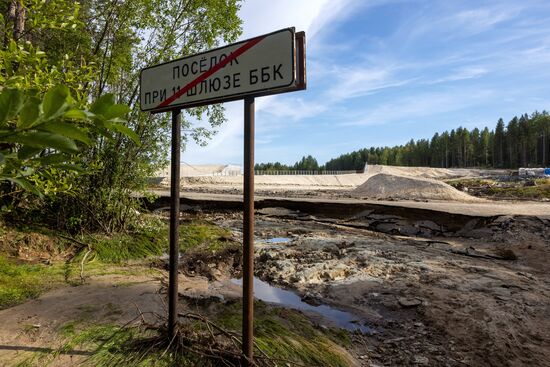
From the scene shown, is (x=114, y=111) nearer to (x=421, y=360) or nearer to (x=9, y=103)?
(x=9, y=103)

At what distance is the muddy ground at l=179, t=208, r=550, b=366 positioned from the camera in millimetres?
4012

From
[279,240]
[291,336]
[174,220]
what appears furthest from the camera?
[279,240]

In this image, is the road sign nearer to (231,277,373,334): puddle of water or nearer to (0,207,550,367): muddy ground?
(0,207,550,367): muddy ground

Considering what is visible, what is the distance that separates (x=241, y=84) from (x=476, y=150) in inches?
4349

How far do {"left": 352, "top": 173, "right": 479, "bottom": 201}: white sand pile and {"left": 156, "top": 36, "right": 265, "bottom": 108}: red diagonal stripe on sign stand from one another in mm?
20237

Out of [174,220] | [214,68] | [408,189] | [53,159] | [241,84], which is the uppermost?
[214,68]

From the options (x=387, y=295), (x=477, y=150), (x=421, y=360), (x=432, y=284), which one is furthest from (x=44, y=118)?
(x=477, y=150)

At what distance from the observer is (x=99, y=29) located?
8.03 metres

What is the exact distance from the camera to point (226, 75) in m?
2.35

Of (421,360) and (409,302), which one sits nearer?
(421,360)

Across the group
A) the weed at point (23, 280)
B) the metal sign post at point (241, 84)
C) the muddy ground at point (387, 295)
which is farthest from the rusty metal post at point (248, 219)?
the weed at point (23, 280)

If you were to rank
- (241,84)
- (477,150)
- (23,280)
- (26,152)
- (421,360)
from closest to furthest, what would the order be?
(26,152) < (241,84) < (421,360) < (23,280) < (477,150)

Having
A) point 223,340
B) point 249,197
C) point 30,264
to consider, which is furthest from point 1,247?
point 249,197

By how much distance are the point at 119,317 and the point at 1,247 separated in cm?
330
